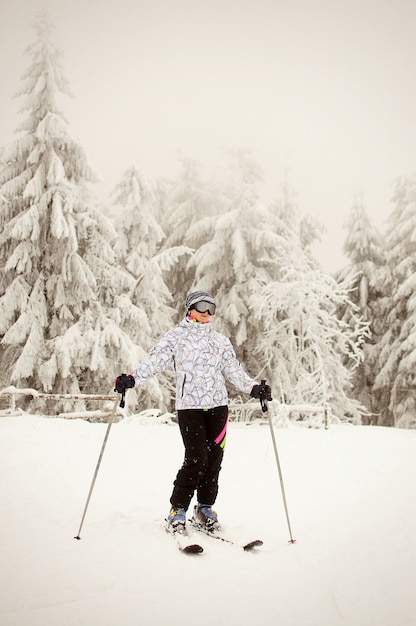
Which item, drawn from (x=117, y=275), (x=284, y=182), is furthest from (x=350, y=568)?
(x=284, y=182)

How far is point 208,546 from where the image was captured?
365 cm

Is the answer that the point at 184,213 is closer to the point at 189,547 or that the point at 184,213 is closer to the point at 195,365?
the point at 195,365

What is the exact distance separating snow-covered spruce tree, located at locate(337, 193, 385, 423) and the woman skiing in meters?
16.5

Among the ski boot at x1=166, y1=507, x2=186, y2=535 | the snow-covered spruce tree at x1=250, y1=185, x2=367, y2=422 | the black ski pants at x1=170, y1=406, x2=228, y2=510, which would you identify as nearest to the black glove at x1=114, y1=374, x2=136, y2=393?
the black ski pants at x1=170, y1=406, x2=228, y2=510

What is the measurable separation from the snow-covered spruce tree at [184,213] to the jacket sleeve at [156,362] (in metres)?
14.6

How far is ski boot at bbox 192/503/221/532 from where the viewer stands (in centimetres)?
403

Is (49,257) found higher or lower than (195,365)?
higher

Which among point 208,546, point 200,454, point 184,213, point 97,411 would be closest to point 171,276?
point 184,213

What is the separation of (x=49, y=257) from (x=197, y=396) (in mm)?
10216

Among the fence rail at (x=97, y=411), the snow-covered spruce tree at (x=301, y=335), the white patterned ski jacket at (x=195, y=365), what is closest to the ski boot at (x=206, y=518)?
the white patterned ski jacket at (x=195, y=365)

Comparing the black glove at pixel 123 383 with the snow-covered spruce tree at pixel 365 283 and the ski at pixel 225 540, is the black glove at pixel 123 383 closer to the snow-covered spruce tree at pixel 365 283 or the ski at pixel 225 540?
the ski at pixel 225 540

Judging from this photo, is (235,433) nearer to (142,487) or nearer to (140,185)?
(142,487)

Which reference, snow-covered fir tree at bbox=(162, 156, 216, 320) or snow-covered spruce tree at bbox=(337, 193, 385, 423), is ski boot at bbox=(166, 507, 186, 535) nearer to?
snow-covered fir tree at bbox=(162, 156, 216, 320)

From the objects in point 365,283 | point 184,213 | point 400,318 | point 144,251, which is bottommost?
point 400,318
